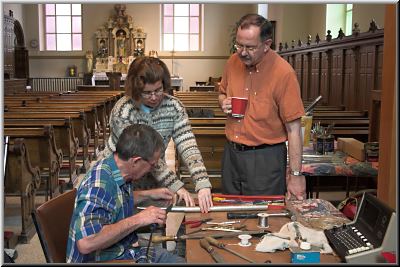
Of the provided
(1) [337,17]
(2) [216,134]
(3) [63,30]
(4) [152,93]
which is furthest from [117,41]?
(4) [152,93]

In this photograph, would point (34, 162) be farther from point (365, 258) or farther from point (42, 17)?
point (42, 17)

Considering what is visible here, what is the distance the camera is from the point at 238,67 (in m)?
2.96

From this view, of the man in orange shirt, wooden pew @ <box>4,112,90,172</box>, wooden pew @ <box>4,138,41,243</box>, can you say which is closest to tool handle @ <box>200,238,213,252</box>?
the man in orange shirt

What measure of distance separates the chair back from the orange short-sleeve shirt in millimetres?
1065

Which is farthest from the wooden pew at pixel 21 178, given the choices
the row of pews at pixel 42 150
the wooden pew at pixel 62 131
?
the wooden pew at pixel 62 131

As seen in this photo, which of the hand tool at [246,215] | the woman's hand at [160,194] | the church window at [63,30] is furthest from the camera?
the church window at [63,30]

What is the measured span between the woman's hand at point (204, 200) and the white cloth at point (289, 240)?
1.37 feet

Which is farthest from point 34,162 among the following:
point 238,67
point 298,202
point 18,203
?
point 298,202

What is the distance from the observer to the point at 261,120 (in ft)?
9.28

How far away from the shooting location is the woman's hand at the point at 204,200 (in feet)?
7.26

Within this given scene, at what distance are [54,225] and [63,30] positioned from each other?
1906 cm

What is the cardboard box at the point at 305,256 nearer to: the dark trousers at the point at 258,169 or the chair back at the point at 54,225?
the chair back at the point at 54,225

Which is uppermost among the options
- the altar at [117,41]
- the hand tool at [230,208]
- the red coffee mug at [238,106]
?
the altar at [117,41]

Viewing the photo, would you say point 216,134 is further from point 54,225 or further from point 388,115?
A: point 388,115
